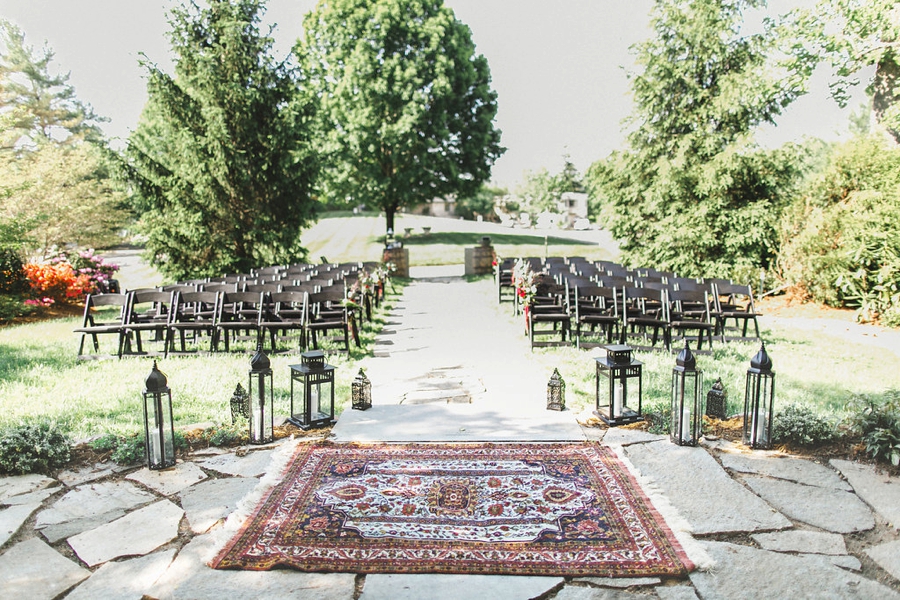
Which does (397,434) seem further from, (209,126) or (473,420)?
(209,126)

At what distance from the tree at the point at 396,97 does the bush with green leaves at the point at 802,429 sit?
25093 mm

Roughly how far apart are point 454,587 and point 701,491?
204 cm

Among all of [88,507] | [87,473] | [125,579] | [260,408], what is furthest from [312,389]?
[125,579]

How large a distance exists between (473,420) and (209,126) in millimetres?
15632

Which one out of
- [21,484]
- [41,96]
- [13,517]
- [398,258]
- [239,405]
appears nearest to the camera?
[13,517]

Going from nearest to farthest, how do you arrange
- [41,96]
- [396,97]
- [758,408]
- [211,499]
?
[211,499]
[758,408]
[396,97]
[41,96]

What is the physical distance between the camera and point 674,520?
3.87 meters

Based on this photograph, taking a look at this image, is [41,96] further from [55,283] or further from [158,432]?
[158,432]

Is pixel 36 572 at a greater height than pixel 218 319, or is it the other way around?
pixel 218 319

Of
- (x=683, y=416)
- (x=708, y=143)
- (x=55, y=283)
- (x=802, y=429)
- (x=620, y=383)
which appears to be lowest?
(x=802, y=429)

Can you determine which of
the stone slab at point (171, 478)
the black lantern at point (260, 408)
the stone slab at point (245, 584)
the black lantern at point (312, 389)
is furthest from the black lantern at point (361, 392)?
the stone slab at point (245, 584)

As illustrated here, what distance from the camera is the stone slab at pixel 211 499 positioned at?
396cm

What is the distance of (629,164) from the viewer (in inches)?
842

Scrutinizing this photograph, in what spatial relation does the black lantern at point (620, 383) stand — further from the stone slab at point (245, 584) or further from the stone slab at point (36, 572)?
the stone slab at point (36, 572)
